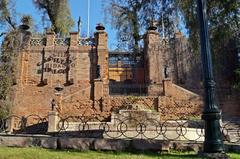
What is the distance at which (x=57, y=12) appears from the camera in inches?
1203

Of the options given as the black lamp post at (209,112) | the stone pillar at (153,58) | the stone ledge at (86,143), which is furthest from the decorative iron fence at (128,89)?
the black lamp post at (209,112)

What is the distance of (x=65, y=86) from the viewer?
24562 mm

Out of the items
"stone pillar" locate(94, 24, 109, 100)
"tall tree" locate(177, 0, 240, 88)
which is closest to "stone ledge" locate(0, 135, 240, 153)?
"tall tree" locate(177, 0, 240, 88)

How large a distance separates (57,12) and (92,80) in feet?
28.9

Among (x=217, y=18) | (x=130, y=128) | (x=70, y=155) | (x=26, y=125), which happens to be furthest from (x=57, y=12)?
(x=70, y=155)

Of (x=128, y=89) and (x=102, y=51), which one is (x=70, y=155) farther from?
(x=102, y=51)

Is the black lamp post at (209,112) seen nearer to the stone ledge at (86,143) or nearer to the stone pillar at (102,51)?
the stone ledge at (86,143)

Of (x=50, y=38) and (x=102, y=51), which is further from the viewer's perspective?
(x=50, y=38)

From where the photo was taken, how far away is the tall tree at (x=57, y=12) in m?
30.5

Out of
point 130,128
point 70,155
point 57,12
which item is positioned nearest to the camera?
point 70,155

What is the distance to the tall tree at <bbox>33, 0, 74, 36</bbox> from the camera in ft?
100

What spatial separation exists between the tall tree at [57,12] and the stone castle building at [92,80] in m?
4.33

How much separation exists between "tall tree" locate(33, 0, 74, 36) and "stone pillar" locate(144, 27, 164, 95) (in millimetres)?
7702

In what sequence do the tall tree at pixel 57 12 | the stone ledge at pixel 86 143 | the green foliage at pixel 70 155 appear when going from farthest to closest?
1. the tall tree at pixel 57 12
2. the stone ledge at pixel 86 143
3. the green foliage at pixel 70 155
